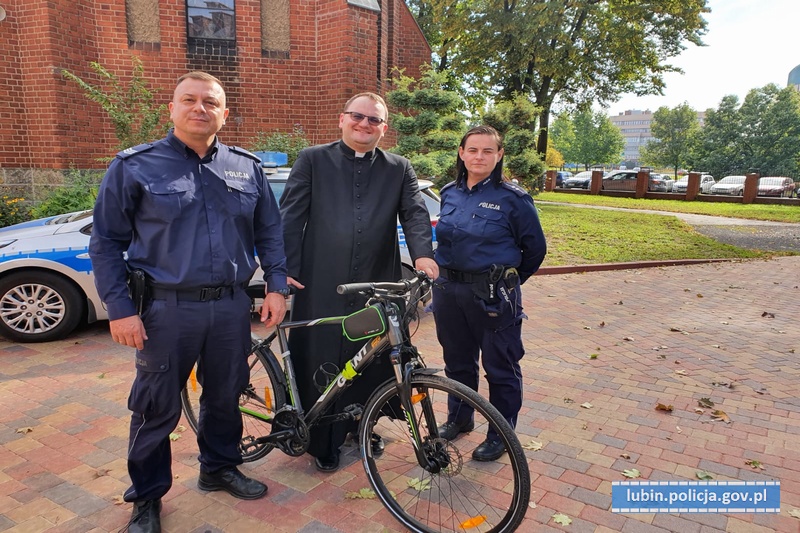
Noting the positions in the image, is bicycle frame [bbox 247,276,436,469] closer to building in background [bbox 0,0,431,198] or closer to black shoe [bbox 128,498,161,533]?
black shoe [bbox 128,498,161,533]

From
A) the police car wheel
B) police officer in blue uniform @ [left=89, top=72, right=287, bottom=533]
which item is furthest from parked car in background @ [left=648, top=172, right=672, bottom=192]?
police officer in blue uniform @ [left=89, top=72, right=287, bottom=533]

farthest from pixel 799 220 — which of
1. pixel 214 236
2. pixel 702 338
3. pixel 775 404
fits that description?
pixel 214 236

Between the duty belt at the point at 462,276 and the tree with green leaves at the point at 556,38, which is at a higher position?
the tree with green leaves at the point at 556,38

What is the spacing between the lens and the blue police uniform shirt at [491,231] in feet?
10.1

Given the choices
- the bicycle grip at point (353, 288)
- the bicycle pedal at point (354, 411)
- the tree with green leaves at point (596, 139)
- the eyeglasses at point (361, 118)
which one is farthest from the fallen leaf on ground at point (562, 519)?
the tree with green leaves at point (596, 139)

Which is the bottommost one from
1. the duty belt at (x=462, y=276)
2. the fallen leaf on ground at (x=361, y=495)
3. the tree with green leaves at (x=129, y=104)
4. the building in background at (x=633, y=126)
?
the fallen leaf on ground at (x=361, y=495)

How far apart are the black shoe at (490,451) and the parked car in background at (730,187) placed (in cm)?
3191

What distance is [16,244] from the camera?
5.18 metres

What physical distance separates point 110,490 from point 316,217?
71.4 inches

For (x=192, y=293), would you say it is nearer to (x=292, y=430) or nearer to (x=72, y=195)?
(x=292, y=430)

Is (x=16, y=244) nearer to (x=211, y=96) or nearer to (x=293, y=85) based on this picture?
(x=211, y=96)

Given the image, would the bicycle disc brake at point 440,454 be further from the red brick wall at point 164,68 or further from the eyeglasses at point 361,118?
the red brick wall at point 164,68

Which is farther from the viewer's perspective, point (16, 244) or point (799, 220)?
point (799, 220)

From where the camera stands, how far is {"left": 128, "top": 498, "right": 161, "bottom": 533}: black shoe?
100 inches
